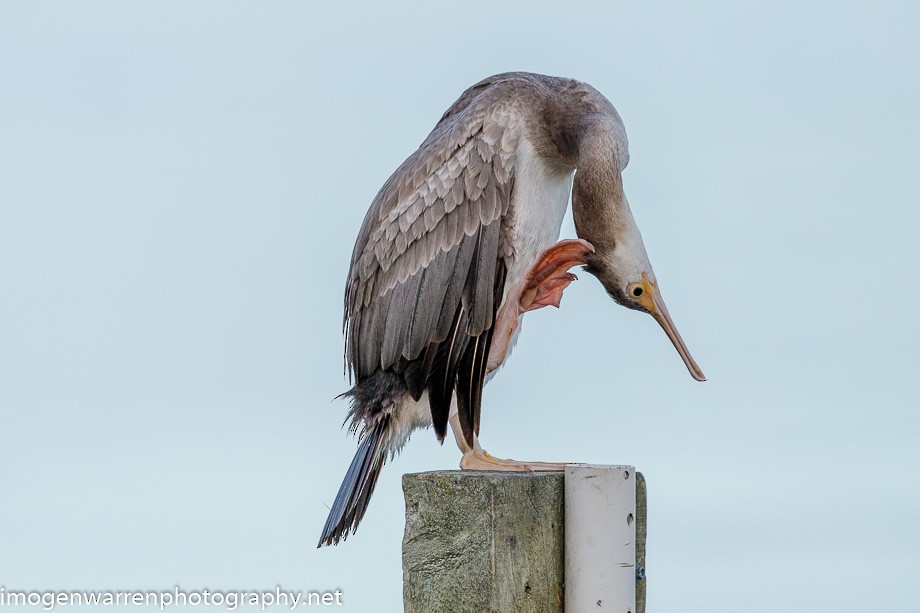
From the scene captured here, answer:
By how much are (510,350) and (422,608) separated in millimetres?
2102

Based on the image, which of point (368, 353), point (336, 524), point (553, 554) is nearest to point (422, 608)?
point (553, 554)

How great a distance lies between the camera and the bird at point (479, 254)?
19.4 feet

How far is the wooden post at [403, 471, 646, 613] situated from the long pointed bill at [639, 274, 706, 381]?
53.5 inches

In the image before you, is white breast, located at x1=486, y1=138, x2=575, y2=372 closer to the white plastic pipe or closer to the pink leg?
the pink leg

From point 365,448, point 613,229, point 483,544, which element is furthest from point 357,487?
point 613,229

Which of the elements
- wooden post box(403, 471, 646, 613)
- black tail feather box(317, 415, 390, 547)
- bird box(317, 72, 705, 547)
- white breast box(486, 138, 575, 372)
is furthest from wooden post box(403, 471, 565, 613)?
white breast box(486, 138, 575, 372)

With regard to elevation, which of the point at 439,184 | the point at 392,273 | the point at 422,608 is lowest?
the point at 422,608

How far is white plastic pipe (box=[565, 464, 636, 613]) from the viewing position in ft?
15.6

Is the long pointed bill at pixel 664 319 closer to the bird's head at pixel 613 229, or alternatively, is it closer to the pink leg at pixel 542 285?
the bird's head at pixel 613 229

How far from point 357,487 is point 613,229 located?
173 centimetres

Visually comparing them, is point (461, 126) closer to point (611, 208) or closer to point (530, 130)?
point (530, 130)

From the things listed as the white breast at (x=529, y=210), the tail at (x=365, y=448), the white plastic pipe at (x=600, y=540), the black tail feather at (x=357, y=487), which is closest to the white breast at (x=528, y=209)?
the white breast at (x=529, y=210)

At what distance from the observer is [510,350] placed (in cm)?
666

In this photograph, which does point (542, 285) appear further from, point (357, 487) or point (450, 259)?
point (357, 487)
